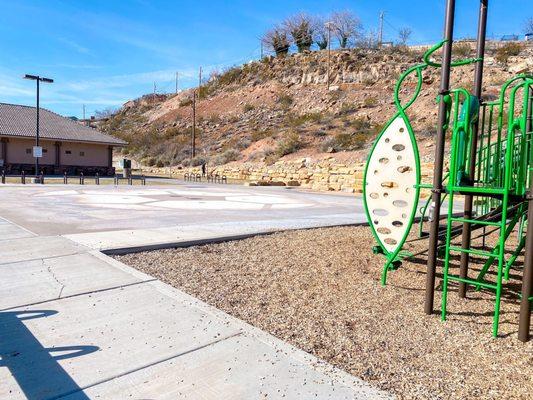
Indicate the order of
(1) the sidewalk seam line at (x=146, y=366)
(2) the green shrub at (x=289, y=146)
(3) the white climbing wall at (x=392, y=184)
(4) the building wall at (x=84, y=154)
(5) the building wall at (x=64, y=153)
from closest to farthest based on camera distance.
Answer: (1) the sidewalk seam line at (x=146, y=366), (3) the white climbing wall at (x=392, y=184), (5) the building wall at (x=64, y=153), (4) the building wall at (x=84, y=154), (2) the green shrub at (x=289, y=146)

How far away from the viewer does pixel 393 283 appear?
6.04m

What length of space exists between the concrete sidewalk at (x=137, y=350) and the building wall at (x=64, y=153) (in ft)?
122

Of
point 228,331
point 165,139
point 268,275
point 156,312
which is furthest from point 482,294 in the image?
point 165,139

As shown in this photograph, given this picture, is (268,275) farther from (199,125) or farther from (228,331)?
(199,125)

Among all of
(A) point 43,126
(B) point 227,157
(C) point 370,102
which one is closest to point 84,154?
(A) point 43,126

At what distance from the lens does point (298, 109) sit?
56.2 meters

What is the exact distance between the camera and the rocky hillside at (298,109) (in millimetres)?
41750

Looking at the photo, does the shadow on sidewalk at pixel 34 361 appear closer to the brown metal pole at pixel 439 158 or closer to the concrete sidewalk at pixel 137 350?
the concrete sidewalk at pixel 137 350

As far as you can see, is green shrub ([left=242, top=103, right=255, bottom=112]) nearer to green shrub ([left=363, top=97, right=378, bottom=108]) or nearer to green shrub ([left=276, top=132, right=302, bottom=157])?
green shrub ([left=363, top=97, right=378, bottom=108])

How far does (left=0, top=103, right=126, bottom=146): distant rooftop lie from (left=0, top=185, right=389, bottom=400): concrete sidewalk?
36829 millimetres

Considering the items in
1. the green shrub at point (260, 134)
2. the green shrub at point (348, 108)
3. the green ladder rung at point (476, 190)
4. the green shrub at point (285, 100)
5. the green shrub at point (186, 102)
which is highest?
the green shrub at point (186, 102)

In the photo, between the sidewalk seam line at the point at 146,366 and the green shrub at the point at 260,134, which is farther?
the green shrub at the point at 260,134

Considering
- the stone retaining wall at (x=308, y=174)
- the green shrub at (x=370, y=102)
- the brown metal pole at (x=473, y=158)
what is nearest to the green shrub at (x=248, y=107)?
the green shrub at (x=370, y=102)

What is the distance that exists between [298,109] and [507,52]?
76.0ft
